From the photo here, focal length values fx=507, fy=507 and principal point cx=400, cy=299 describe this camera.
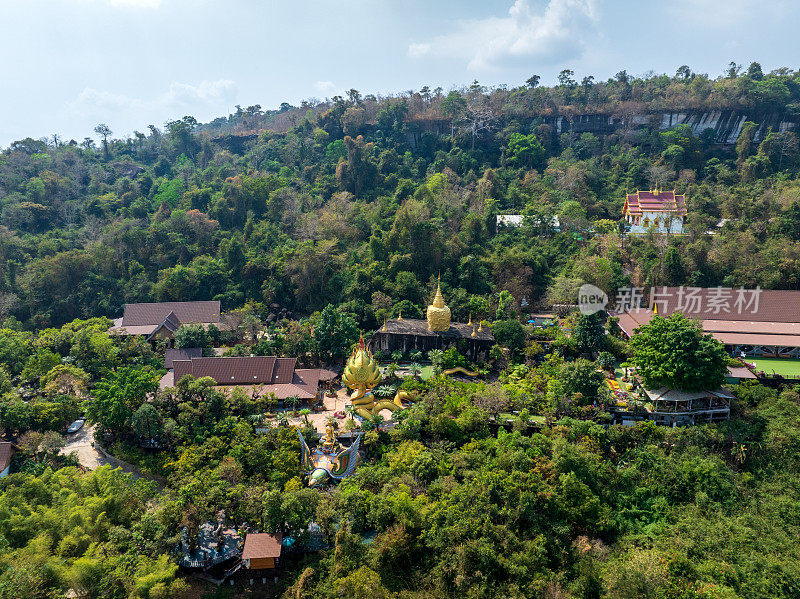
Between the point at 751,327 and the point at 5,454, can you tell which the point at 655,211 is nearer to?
the point at 751,327

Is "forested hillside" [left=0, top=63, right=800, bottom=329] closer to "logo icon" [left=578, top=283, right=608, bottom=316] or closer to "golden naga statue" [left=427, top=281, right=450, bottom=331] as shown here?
"logo icon" [left=578, top=283, right=608, bottom=316]

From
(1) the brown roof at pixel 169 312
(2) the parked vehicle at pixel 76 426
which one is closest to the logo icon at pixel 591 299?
(1) the brown roof at pixel 169 312

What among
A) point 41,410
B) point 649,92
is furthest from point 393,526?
point 649,92

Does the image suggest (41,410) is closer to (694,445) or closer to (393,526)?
(393,526)

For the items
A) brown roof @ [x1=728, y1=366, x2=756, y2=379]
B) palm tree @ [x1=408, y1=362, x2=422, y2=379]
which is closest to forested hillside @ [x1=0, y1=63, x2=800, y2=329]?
palm tree @ [x1=408, y1=362, x2=422, y2=379]

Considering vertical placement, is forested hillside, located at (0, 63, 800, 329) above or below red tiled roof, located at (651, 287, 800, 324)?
above

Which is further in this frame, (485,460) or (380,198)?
(380,198)

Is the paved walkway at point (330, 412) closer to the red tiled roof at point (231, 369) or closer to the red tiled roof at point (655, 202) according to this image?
the red tiled roof at point (231, 369)

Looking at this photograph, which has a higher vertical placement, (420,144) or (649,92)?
(649,92)
